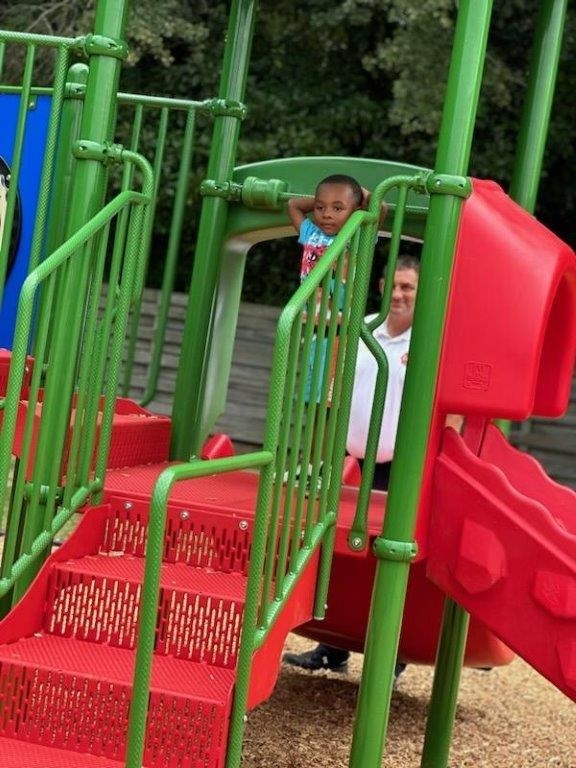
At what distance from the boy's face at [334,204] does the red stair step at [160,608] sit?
1.43 m

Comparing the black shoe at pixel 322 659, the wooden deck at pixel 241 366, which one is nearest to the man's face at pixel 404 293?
the black shoe at pixel 322 659

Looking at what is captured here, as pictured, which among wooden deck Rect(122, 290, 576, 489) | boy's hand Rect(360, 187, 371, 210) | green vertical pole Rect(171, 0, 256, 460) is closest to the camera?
boy's hand Rect(360, 187, 371, 210)

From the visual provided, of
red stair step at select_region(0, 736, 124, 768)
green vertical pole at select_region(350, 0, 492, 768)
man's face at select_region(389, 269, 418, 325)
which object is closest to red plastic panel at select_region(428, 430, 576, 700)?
green vertical pole at select_region(350, 0, 492, 768)

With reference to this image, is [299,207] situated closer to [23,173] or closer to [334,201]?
[334,201]

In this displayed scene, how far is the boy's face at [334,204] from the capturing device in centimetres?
445

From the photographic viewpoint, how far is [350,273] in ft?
11.3

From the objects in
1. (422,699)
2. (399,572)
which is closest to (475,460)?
(399,572)

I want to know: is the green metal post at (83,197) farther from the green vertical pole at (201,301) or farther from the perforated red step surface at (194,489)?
the green vertical pole at (201,301)

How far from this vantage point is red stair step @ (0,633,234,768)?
302 centimetres

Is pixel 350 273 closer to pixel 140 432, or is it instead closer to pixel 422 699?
pixel 140 432

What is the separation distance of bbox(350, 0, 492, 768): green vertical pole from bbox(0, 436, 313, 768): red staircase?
0.76 ft

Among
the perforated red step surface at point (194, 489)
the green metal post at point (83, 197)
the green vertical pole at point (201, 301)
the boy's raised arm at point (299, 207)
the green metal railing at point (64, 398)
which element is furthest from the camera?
the green vertical pole at point (201, 301)

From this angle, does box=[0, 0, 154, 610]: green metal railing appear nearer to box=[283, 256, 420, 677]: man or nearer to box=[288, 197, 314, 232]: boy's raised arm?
box=[288, 197, 314, 232]: boy's raised arm

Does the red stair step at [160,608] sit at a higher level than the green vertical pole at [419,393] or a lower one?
lower
